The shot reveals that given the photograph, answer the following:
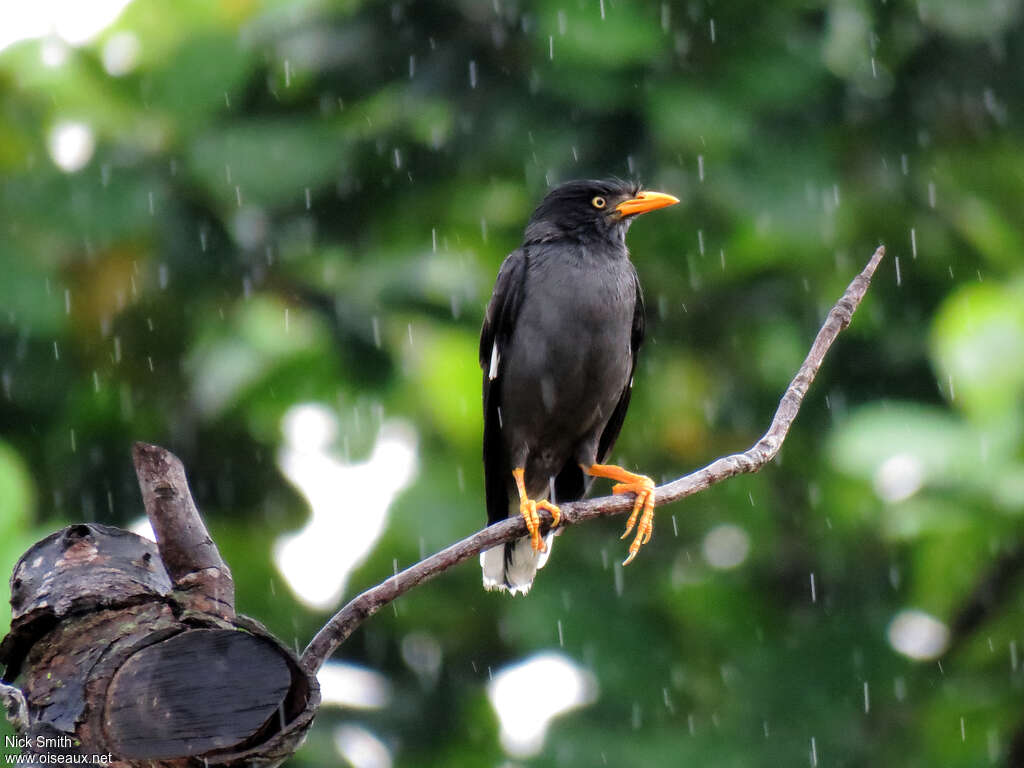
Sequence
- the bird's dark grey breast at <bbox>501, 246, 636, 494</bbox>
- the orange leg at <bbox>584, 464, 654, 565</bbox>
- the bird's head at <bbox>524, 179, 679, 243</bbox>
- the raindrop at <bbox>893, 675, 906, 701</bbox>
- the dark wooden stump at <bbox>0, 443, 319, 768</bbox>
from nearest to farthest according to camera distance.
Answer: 1. the dark wooden stump at <bbox>0, 443, 319, 768</bbox>
2. the orange leg at <bbox>584, 464, 654, 565</bbox>
3. the bird's dark grey breast at <bbox>501, 246, 636, 494</bbox>
4. the bird's head at <bbox>524, 179, 679, 243</bbox>
5. the raindrop at <bbox>893, 675, 906, 701</bbox>

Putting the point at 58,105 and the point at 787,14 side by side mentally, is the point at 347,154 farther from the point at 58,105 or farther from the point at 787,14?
the point at 787,14

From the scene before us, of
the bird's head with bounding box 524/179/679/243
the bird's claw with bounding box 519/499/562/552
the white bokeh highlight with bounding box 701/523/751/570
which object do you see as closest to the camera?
the bird's claw with bounding box 519/499/562/552

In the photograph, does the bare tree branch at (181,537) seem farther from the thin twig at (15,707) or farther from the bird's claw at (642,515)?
the bird's claw at (642,515)

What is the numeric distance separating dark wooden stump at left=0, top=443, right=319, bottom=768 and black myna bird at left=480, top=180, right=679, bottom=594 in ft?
8.37

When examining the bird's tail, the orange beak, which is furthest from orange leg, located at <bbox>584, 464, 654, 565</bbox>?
the orange beak

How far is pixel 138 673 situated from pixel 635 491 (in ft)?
7.81

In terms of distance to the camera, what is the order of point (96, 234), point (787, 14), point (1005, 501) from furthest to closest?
1. point (787, 14)
2. point (96, 234)
3. point (1005, 501)

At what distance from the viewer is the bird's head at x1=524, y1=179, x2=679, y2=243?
5.36m

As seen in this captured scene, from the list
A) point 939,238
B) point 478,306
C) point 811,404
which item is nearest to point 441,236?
point 478,306

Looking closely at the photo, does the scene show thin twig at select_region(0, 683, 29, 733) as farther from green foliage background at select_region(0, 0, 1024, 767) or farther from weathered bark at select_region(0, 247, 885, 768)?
green foliage background at select_region(0, 0, 1024, 767)

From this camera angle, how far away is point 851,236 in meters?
6.47

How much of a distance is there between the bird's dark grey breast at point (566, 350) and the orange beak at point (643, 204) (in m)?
0.25

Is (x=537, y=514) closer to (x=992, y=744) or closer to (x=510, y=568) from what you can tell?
(x=510, y=568)

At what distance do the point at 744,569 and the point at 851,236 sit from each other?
178cm
